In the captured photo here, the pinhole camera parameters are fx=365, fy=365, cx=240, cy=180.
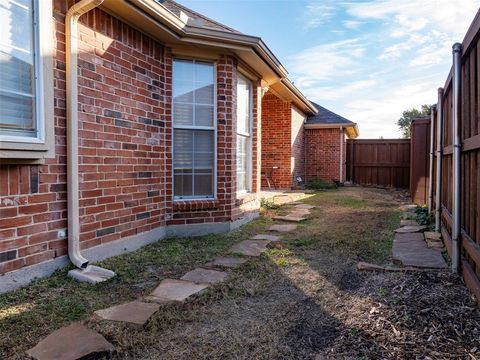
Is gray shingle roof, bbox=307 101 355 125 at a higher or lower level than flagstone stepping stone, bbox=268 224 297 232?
higher

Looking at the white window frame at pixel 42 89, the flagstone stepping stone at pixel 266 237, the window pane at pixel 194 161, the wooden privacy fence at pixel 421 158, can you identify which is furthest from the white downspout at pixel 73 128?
the wooden privacy fence at pixel 421 158

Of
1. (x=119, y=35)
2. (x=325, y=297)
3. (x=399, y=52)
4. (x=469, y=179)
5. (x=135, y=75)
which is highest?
(x=399, y=52)

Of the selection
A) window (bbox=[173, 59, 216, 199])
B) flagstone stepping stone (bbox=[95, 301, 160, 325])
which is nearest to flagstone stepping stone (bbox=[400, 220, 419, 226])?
window (bbox=[173, 59, 216, 199])

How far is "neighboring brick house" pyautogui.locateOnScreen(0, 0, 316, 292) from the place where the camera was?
3146 mm

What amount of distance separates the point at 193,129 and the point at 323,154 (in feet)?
33.5

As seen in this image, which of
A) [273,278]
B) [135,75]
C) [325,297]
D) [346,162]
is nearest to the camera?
[325,297]

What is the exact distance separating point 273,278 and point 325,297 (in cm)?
68

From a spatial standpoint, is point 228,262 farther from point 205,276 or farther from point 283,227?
point 283,227

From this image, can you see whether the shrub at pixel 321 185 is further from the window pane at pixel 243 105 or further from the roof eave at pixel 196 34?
the roof eave at pixel 196 34

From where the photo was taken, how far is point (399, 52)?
10125 mm

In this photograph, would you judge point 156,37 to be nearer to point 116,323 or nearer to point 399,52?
point 116,323

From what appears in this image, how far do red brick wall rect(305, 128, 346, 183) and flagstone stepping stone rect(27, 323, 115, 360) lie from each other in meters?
13.2

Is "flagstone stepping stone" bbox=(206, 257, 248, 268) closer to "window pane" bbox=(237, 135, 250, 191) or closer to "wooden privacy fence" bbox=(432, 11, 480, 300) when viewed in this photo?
"wooden privacy fence" bbox=(432, 11, 480, 300)

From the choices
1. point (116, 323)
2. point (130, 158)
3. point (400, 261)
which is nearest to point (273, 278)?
point (400, 261)
